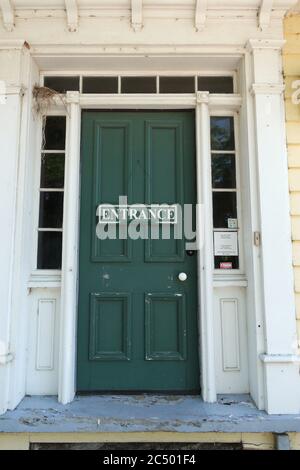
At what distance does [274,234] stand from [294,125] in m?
0.92

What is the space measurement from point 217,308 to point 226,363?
446 millimetres

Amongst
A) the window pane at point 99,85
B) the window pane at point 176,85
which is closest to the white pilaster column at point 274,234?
the window pane at point 176,85

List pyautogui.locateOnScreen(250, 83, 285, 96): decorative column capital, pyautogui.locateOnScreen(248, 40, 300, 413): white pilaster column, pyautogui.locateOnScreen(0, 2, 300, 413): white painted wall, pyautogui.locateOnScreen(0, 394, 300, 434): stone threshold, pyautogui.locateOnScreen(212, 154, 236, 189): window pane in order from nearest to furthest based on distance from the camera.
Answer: pyautogui.locateOnScreen(0, 394, 300, 434): stone threshold, pyautogui.locateOnScreen(248, 40, 300, 413): white pilaster column, pyautogui.locateOnScreen(0, 2, 300, 413): white painted wall, pyautogui.locateOnScreen(250, 83, 285, 96): decorative column capital, pyautogui.locateOnScreen(212, 154, 236, 189): window pane

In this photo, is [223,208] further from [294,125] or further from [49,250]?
[49,250]

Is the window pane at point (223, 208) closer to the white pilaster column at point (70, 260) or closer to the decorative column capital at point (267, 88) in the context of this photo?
the decorative column capital at point (267, 88)

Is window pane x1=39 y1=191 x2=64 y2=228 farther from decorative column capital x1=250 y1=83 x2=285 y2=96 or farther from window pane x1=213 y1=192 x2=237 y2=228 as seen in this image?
decorative column capital x1=250 y1=83 x2=285 y2=96

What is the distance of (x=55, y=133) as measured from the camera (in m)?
3.35

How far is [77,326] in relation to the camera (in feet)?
10.3

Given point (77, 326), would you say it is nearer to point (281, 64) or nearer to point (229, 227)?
point (229, 227)

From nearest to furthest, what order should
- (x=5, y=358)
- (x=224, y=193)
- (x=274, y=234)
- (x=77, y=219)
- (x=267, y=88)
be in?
(x=5, y=358) < (x=274, y=234) < (x=267, y=88) < (x=77, y=219) < (x=224, y=193)

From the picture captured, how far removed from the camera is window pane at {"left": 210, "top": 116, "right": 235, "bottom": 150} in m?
3.33

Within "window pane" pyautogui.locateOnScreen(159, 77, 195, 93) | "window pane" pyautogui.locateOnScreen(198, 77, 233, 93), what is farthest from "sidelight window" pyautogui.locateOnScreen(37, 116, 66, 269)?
"window pane" pyautogui.locateOnScreen(198, 77, 233, 93)

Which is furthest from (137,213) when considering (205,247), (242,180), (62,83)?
(62,83)

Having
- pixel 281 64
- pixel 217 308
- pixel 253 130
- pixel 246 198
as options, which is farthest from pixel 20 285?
pixel 281 64
